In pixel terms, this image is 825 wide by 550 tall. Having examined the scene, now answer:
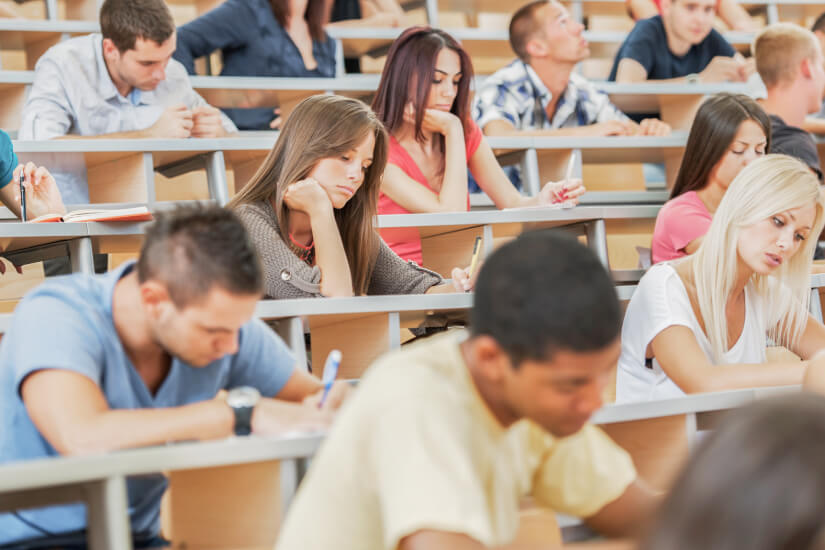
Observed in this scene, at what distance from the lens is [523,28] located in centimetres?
354

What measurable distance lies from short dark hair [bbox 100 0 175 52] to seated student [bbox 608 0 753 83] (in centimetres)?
177

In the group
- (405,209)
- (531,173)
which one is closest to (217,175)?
(405,209)

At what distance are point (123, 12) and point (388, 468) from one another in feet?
7.42

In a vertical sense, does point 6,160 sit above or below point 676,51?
below

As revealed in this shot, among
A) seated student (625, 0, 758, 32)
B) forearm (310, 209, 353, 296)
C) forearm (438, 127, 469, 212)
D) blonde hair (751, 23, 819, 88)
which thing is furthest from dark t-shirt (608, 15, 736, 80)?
forearm (310, 209, 353, 296)

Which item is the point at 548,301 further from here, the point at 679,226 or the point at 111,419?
the point at 679,226

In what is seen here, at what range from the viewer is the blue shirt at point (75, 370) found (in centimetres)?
112

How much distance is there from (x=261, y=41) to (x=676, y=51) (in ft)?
5.26

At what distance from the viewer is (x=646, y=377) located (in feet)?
6.43

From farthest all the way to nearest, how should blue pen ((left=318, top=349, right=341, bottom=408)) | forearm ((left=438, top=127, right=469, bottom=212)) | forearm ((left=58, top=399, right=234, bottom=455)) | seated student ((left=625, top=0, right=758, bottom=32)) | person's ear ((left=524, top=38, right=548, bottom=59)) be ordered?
seated student ((left=625, top=0, right=758, bottom=32))
person's ear ((left=524, top=38, right=548, bottom=59))
forearm ((left=438, top=127, right=469, bottom=212))
blue pen ((left=318, top=349, right=341, bottom=408))
forearm ((left=58, top=399, right=234, bottom=455))

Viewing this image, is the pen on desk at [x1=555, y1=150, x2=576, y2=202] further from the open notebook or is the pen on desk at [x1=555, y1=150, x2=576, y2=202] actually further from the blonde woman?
the open notebook

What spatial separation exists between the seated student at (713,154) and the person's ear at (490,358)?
166cm

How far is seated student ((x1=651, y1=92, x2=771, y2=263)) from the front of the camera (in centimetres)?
248

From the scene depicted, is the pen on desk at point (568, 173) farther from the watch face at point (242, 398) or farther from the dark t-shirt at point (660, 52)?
the watch face at point (242, 398)
